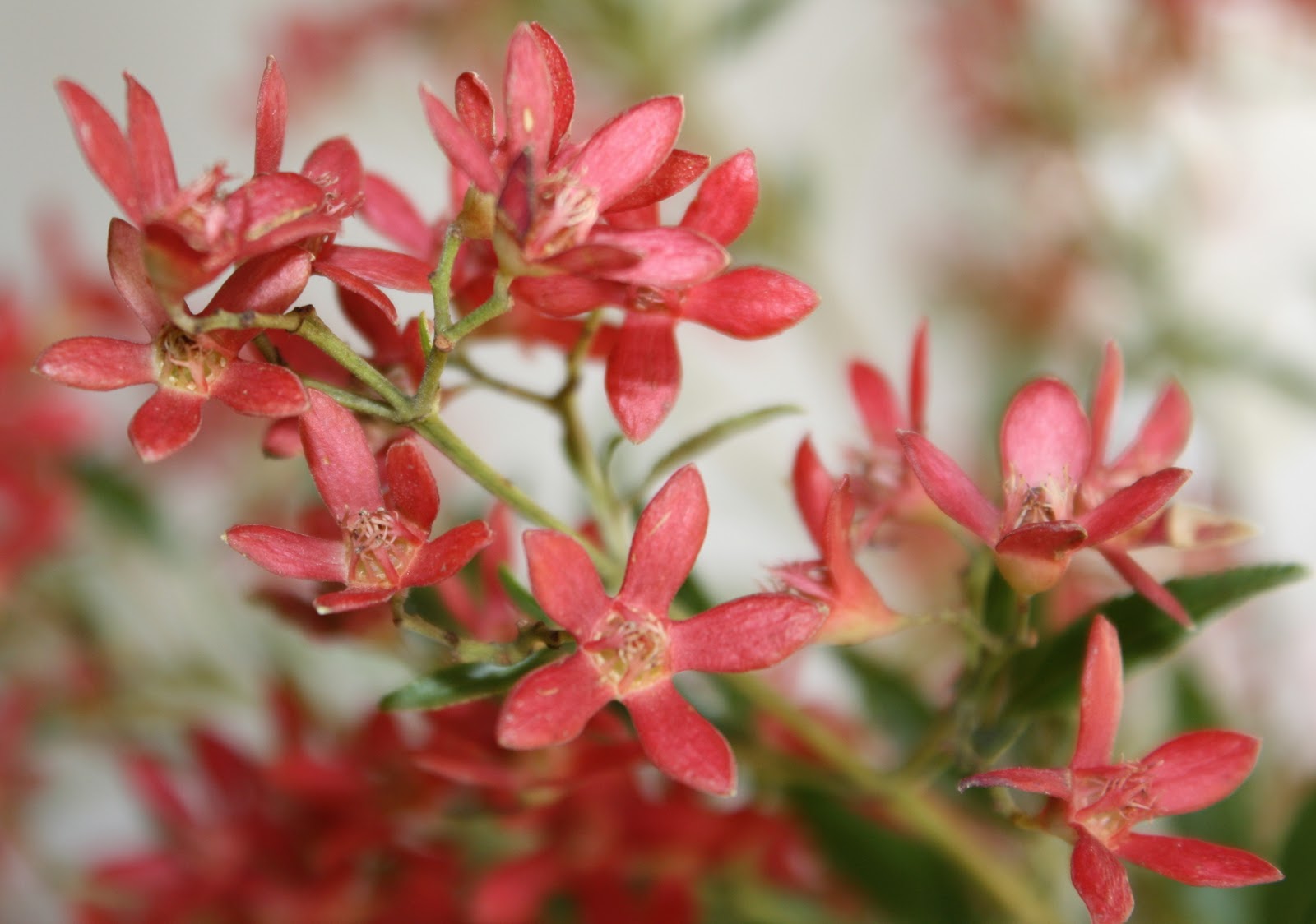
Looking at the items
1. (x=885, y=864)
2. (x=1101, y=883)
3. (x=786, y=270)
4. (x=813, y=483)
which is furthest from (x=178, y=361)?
(x=786, y=270)

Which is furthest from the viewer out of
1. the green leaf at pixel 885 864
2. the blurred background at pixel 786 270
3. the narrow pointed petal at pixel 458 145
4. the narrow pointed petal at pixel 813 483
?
the blurred background at pixel 786 270

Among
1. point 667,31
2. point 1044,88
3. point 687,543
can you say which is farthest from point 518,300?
point 1044,88

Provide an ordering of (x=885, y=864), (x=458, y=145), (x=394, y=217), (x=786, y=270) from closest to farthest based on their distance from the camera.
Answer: (x=458, y=145)
(x=394, y=217)
(x=885, y=864)
(x=786, y=270)

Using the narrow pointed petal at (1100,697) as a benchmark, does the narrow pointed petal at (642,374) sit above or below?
above

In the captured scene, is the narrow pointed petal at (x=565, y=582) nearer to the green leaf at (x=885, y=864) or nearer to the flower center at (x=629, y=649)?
the flower center at (x=629, y=649)

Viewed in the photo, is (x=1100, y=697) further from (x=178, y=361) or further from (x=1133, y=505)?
(x=178, y=361)

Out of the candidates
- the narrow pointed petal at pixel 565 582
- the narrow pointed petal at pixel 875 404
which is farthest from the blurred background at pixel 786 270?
the narrow pointed petal at pixel 565 582
